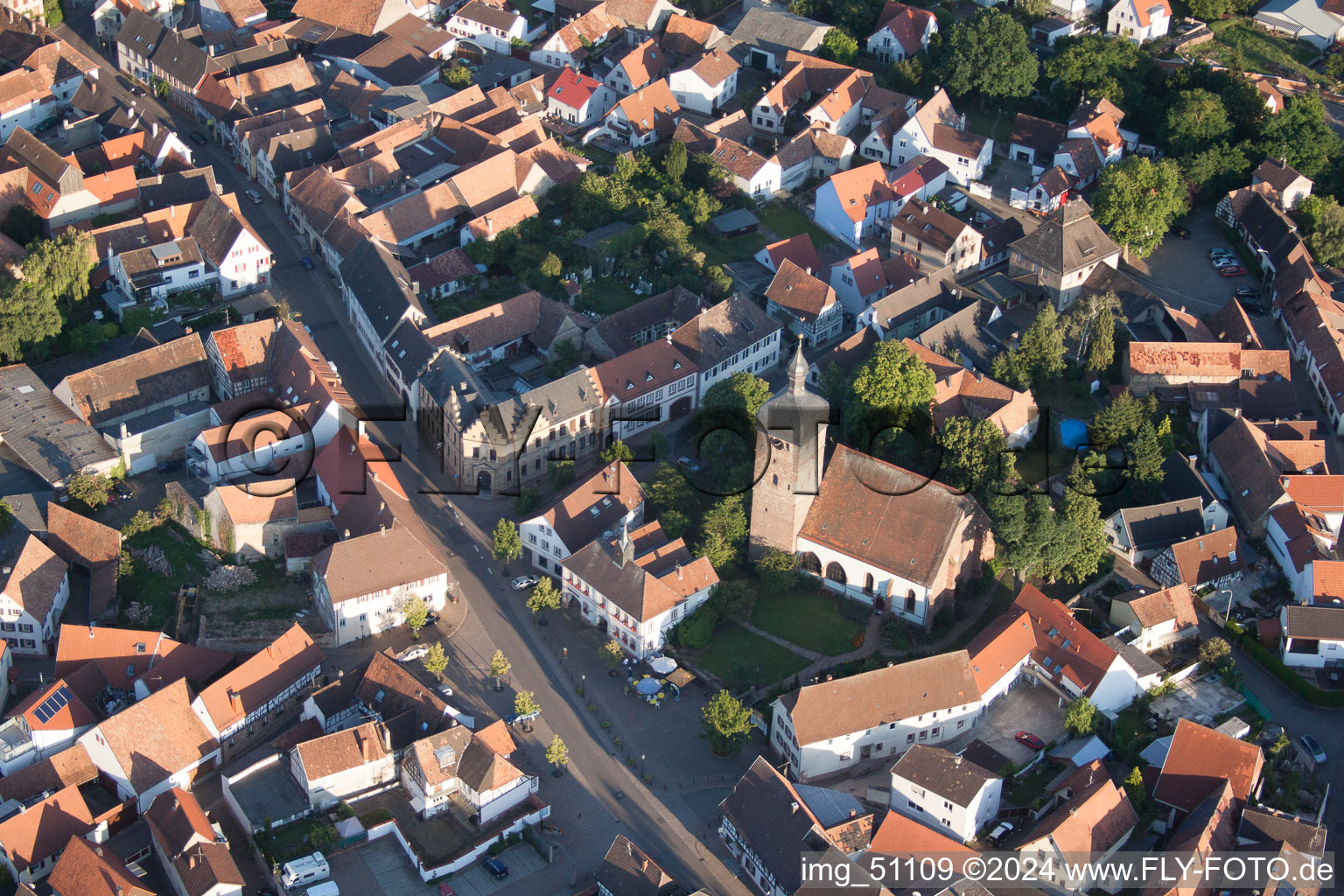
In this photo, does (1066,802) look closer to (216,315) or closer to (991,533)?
(991,533)

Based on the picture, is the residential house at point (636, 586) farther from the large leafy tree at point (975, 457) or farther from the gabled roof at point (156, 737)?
the gabled roof at point (156, 737)

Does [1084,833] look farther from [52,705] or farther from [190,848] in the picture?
[52,705]

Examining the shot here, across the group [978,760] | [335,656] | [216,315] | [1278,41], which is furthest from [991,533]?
[1278,41]

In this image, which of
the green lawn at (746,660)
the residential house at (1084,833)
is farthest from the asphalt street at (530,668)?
the residential house at (1084,833)

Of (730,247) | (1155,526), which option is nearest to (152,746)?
(1155,526)

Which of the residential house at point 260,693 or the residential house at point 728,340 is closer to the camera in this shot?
the residential house at point 260,693
